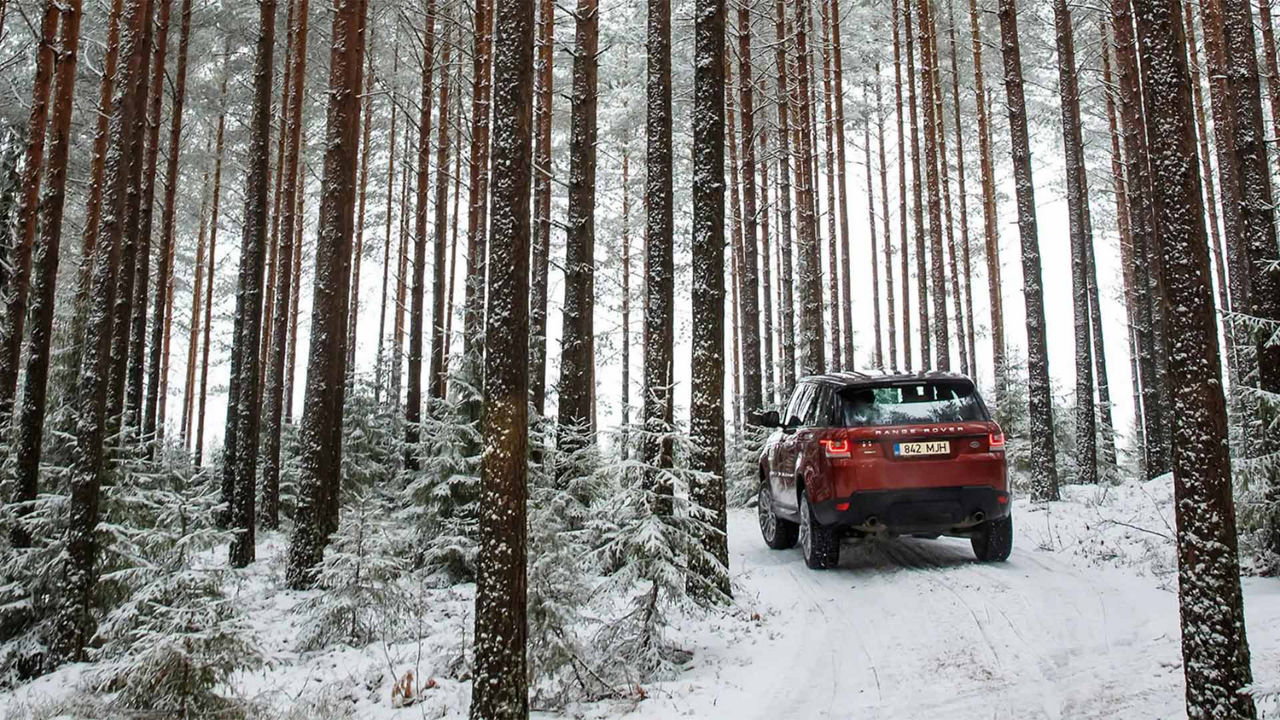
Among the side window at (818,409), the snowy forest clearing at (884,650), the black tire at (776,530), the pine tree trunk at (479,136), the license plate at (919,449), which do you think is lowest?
the snowy forest clearing at (884,650)

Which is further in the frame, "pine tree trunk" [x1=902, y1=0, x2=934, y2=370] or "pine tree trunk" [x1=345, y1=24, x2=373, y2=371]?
"pine tree trunk" [x1=345, y1=24, x2=373, y2=371]

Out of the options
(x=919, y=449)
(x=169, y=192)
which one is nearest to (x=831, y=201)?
(x=919, y=449)

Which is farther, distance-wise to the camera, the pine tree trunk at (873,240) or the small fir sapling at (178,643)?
the pine tree trunk at (873,240)

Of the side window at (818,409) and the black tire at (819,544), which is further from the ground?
the side window at (818,409)

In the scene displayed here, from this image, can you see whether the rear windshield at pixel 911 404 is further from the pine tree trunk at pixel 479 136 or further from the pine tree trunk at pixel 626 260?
the pine tree trunk at pixel 626 260

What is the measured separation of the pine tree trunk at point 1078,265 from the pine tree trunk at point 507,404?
1358 centimetres

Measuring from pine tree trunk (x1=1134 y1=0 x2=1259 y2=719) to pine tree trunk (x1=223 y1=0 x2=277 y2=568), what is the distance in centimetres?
1037

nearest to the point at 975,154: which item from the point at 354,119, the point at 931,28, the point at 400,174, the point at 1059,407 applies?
the point at 931,28

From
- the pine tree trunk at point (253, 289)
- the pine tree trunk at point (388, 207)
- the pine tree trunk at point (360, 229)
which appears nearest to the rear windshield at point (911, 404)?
the pine tree trunk at point (253, 289)

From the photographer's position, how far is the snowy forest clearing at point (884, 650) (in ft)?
16.0

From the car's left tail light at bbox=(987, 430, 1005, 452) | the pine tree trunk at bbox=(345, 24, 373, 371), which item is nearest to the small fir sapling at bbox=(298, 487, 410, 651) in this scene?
the car's left tail light at bbox=(987, 430, 1005, 452)

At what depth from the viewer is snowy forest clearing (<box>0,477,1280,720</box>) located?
192 inches

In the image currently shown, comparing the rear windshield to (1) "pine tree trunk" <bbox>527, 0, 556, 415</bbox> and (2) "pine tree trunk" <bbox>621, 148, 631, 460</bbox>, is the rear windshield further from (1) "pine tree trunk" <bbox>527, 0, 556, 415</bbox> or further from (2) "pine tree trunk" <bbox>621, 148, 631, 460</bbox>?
(2) "pine tree trunk" <bbox>621, 148, 631, 460</bbox>

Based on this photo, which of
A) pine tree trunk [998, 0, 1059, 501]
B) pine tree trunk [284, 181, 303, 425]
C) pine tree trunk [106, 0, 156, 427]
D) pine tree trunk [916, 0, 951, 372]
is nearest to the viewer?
pine tree trunk [106, 0, 156, 427]
